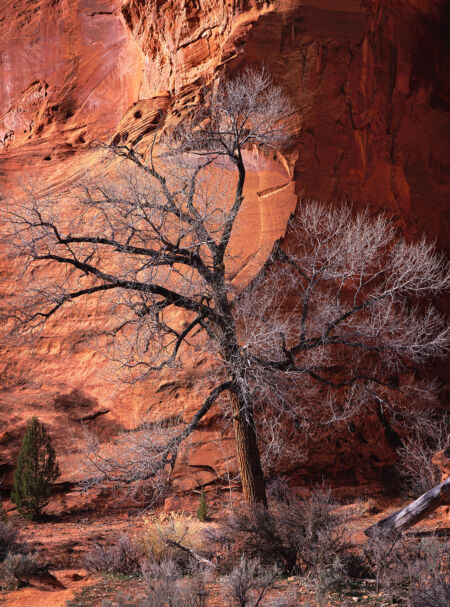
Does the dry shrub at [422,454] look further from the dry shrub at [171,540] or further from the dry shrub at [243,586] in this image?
the dry shrub at [243,586]

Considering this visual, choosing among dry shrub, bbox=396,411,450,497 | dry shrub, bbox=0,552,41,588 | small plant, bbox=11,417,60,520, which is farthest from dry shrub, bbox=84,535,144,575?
dry shrub, bbox=396,411,450,497

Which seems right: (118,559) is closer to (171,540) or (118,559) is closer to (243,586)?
(171,540)

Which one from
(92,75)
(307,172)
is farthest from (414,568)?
(92,75)

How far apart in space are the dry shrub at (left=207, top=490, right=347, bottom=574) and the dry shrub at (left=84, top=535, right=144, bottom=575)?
1230 mm

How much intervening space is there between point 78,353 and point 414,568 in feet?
30.7

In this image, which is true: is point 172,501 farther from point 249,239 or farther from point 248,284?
point 249,239

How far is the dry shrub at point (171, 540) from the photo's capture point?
27.8 ft

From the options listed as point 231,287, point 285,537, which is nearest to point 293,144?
point 231,287

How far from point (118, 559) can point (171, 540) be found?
96 cm

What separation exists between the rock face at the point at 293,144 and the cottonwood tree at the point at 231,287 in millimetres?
637

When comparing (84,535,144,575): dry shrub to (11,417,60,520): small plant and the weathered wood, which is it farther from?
the weathered wood

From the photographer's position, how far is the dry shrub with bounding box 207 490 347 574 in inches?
300

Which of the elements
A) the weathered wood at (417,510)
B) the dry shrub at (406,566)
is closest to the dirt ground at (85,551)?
the dry shrub at (406,566)

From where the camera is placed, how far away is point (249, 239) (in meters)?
12.8
